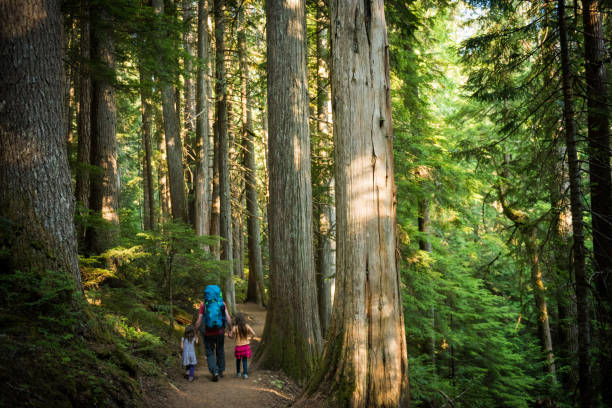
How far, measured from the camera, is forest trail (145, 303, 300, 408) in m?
5.69

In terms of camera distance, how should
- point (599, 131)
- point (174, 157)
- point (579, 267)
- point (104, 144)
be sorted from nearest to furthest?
Result: point (579, 267) → point (599, 131) → point (104, 144) → point (174, 157)

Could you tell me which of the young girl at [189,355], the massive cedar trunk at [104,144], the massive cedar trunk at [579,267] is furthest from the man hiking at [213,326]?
the massive cedar trunk at [579,267]

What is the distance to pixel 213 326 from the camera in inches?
287

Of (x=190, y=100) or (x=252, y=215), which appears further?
(x=252, y=215)

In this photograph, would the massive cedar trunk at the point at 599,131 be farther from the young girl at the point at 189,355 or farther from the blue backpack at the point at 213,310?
the young girl at the point at 189,355

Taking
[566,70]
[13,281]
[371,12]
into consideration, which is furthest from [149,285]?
[566,70]

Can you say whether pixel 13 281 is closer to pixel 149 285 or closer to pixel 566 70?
pixel 149 285

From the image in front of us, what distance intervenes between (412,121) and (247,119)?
802 centimetres

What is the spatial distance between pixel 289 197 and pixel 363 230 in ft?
11.9

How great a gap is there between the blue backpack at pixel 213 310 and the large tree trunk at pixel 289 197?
0.94 m

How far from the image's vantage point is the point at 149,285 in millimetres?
9164

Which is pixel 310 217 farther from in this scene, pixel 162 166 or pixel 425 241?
pixel 162 166

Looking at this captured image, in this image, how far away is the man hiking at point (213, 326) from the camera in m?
7.27

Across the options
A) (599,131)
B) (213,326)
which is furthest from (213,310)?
(599,131)
